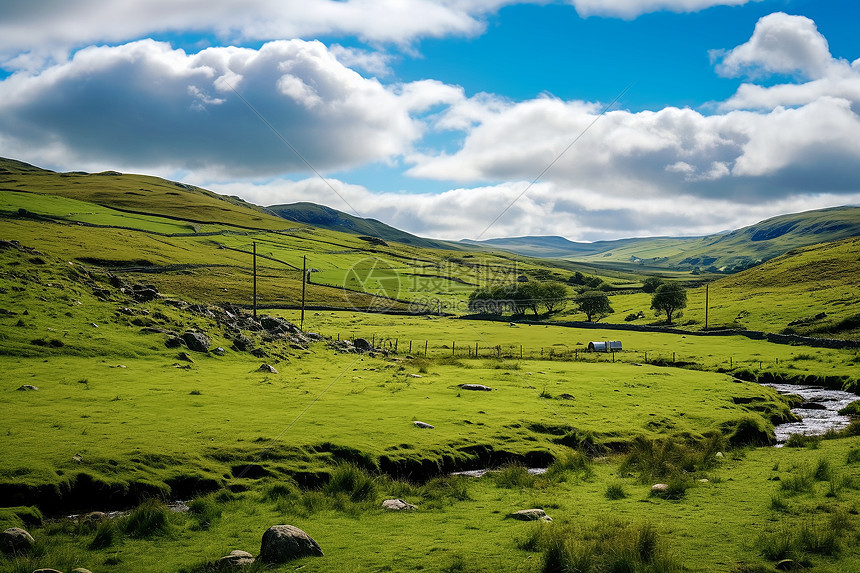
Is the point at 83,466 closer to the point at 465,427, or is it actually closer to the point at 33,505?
the point at 33,505

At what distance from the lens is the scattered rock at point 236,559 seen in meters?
12.7

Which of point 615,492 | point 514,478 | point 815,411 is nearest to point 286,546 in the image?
point 514,478

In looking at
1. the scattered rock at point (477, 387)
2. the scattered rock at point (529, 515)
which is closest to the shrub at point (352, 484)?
the scattered rock at point (529, 515)

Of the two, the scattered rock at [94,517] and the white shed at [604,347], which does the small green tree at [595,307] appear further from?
the scattered rock at [94,517]

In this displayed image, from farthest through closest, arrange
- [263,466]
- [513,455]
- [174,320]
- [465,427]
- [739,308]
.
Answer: [739,308] → [174,320] → [465,427] → [513,455] → [263,466]

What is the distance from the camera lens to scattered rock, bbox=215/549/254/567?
12.7 meters

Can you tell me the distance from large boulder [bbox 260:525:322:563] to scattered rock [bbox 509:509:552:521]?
6631 millimetres

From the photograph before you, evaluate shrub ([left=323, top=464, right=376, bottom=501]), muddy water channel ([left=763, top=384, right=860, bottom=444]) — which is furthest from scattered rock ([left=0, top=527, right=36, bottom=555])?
muddy water channel ([left=763, top=384, right=860, bottom=444])

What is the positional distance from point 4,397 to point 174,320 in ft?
60.9

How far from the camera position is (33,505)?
16.3 metres

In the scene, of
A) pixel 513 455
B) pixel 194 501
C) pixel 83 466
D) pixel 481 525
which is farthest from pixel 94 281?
pixel 481 525

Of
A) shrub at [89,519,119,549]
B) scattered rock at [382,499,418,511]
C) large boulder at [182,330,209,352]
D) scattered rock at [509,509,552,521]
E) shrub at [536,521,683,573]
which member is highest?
large boulder at [182,330,209,352]

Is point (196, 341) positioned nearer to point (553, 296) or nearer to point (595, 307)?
point (595, 307)

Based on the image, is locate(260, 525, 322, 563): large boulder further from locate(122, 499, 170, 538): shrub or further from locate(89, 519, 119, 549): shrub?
locate(89, 519, 119, 549): shrub
